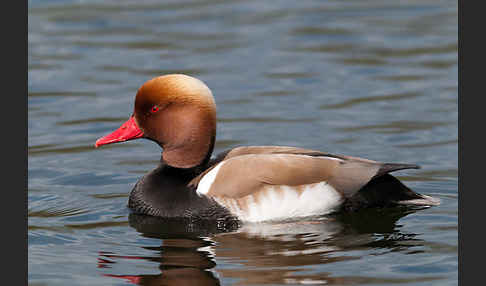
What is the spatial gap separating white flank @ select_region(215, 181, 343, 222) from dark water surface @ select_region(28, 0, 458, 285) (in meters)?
0.10

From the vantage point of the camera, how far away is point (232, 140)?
916 centimetres

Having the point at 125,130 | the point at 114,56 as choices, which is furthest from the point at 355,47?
the point at 125,130

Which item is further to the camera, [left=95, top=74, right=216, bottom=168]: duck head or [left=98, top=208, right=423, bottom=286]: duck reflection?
[left=95, top=74, right=216, bottom=168]: duck head

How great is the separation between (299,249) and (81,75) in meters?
5.75

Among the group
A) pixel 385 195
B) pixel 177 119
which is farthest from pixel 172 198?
pixel 385 195

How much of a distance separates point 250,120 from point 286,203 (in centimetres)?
297

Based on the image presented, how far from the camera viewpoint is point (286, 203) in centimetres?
687

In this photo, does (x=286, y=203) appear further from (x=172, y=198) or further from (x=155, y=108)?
(x=155, y=108)

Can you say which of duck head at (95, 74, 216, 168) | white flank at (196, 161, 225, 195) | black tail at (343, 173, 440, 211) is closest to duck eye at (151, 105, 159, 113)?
duck head at (95, 74, 216, 168)

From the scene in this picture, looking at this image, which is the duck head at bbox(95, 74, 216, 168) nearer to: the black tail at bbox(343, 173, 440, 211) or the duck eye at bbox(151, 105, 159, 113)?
the duck eye at bbox(151, 105, 159, 113)

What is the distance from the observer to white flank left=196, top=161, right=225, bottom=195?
6918mm

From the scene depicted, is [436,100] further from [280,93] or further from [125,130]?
[125,130]

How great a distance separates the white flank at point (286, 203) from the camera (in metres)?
6.84

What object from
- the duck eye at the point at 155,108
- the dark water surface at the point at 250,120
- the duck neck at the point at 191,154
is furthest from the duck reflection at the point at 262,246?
the duck eye at the point at 155,108
